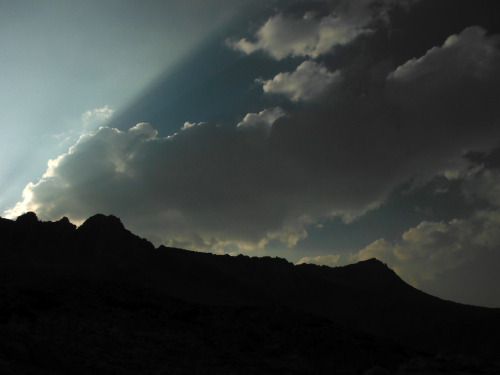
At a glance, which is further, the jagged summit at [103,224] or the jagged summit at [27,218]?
the jagged summit at [103,224]

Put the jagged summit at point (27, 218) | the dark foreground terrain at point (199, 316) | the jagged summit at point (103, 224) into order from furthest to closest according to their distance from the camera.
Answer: the jagged summit at point (103, 224)
the jagged summit at point (27, 218)
the dark foreground terrain at point (199, 316)

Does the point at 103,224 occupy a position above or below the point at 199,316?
above

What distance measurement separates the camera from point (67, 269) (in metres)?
74.8

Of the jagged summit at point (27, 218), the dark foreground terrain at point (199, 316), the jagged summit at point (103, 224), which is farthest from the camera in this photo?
the jagged summit at point (103, 224)

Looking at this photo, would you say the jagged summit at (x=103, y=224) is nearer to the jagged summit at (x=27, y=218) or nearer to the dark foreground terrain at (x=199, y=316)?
the dark foreground terrain at (x=199, y=316)

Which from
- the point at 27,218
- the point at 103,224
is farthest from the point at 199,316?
the point at 27,218

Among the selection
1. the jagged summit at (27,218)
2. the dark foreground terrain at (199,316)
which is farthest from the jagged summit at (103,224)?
the jagged summit at (27,218)

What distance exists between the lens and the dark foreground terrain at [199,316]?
3322cm

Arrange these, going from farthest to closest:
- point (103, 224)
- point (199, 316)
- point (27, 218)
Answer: point (103, 224) < point (27, 218) < point (199, 316)

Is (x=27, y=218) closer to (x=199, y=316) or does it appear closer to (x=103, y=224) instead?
(x=103, y=224)

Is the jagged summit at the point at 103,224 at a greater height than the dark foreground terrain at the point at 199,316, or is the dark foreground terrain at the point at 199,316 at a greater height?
the jagged summit at the point at 103,224

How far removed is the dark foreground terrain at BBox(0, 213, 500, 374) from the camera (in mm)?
33219

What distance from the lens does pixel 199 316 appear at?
56906 millimetres

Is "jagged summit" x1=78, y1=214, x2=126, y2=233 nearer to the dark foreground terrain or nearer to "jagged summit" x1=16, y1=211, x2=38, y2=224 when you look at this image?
the dark foreground terrain
